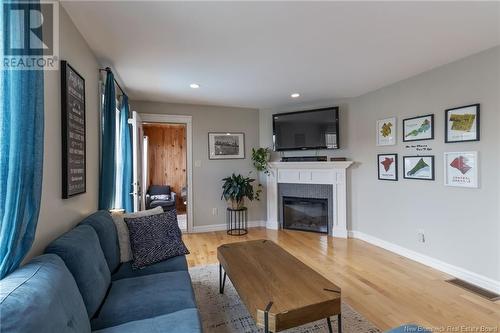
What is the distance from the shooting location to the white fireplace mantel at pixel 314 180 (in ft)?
14.1

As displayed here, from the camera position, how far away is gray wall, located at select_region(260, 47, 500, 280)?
2508mm

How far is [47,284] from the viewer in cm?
105

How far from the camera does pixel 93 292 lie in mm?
1441

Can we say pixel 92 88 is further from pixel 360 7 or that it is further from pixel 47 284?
pixel 360 7

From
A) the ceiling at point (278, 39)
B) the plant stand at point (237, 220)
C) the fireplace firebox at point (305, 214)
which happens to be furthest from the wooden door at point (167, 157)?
the ceiling at point (278, 39)

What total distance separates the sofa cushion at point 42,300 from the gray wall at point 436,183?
135 inches

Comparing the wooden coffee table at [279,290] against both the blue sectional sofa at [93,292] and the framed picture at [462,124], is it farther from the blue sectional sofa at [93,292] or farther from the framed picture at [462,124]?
the framed picture at [462,124]

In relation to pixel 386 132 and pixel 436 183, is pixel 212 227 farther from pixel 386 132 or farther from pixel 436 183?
pixel 436 183

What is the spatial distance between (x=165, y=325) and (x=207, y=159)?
11.7ft

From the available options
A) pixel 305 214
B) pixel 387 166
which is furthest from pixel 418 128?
pixel 305 214

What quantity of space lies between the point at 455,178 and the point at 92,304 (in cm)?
347

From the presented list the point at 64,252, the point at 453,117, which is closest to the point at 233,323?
the point at 64,252

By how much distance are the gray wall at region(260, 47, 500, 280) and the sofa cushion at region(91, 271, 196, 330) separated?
289 cm

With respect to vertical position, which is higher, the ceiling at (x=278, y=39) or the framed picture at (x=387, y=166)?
the ceiling at (x=278, y=39)
